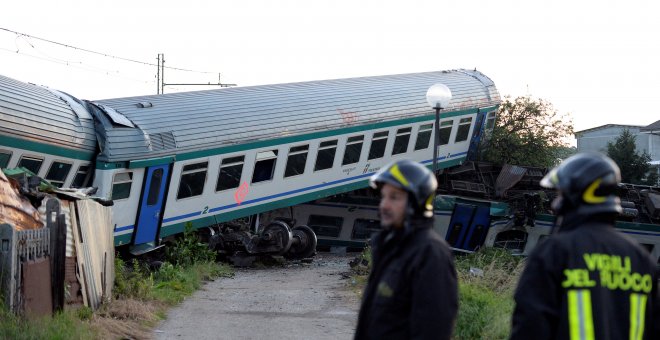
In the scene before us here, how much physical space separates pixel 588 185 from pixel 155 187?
1528 cm

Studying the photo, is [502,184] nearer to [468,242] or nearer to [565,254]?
[468,242]

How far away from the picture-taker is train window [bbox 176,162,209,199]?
18.8 meters

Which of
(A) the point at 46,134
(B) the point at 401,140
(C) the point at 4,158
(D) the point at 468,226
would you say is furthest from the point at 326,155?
(C) the point at 4,158

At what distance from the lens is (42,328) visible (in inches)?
300

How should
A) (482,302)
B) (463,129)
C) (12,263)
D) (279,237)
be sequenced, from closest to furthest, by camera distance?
(12,263) < (482,302) < (279,237) < (463,129)

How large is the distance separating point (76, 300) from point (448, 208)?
14.7m

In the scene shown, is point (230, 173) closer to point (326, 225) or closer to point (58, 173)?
point (58, 173)

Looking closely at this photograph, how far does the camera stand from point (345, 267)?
19562 mm

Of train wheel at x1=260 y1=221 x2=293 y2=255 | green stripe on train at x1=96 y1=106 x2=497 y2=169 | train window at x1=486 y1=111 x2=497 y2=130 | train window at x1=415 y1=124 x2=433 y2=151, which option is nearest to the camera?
green stripe on train at x1=96 y1=106 x2=497 y2=169

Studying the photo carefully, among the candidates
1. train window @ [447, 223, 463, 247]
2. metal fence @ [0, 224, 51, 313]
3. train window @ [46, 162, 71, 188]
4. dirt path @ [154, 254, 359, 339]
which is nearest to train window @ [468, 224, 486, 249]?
train window @ [447, 223, 463, 247]

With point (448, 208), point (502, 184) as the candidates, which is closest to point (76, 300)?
point (448, 208)

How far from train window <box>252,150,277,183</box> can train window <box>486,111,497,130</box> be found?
820cm

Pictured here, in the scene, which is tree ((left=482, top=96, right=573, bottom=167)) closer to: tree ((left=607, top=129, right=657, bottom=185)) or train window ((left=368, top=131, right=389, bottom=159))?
train window ((left=368, top=131, right=389, bottom=159))

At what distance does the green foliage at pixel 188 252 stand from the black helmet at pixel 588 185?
1426 centimetres
